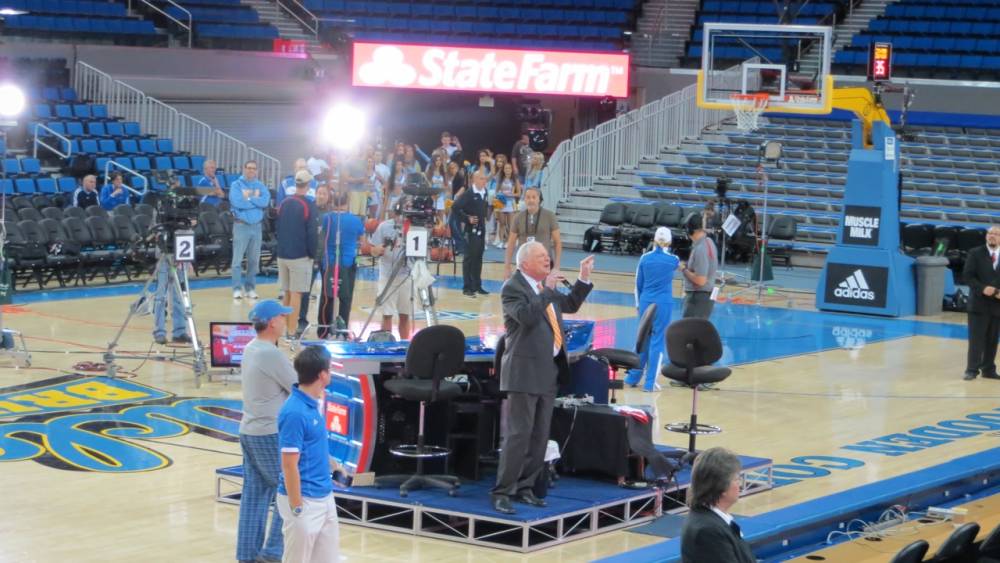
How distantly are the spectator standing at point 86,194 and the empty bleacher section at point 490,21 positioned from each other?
423 inches

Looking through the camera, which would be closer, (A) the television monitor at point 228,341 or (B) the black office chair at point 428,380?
(B) the black office chair at point 428,380

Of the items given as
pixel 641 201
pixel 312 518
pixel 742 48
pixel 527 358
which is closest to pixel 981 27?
pixel 742 48

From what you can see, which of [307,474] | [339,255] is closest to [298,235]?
[339,255]

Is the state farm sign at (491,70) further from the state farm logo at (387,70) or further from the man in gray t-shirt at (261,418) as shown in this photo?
the man in gray t-shirt at (261,418)

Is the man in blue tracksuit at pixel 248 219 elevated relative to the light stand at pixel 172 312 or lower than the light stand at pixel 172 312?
elevated

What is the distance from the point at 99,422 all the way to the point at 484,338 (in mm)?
3440

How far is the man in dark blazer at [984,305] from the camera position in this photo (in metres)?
15.4

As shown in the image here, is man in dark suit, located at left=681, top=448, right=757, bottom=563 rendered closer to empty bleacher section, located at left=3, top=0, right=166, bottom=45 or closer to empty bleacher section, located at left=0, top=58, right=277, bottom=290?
empty bleacher section, located at left=0, top=58, right=277, bottom=290

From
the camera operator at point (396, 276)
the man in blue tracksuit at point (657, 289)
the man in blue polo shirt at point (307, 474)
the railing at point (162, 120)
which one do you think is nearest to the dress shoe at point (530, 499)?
the man in blue polo shirt at point (307, 474)

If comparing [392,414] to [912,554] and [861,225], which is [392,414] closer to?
[912,554]

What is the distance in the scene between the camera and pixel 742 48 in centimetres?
3253

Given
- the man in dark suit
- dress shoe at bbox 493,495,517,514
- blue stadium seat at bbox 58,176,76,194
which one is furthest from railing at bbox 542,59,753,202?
the man in dark suit

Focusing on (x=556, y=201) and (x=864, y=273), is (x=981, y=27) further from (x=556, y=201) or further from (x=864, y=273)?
(x=864, y=273)

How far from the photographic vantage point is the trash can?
21141 mm
